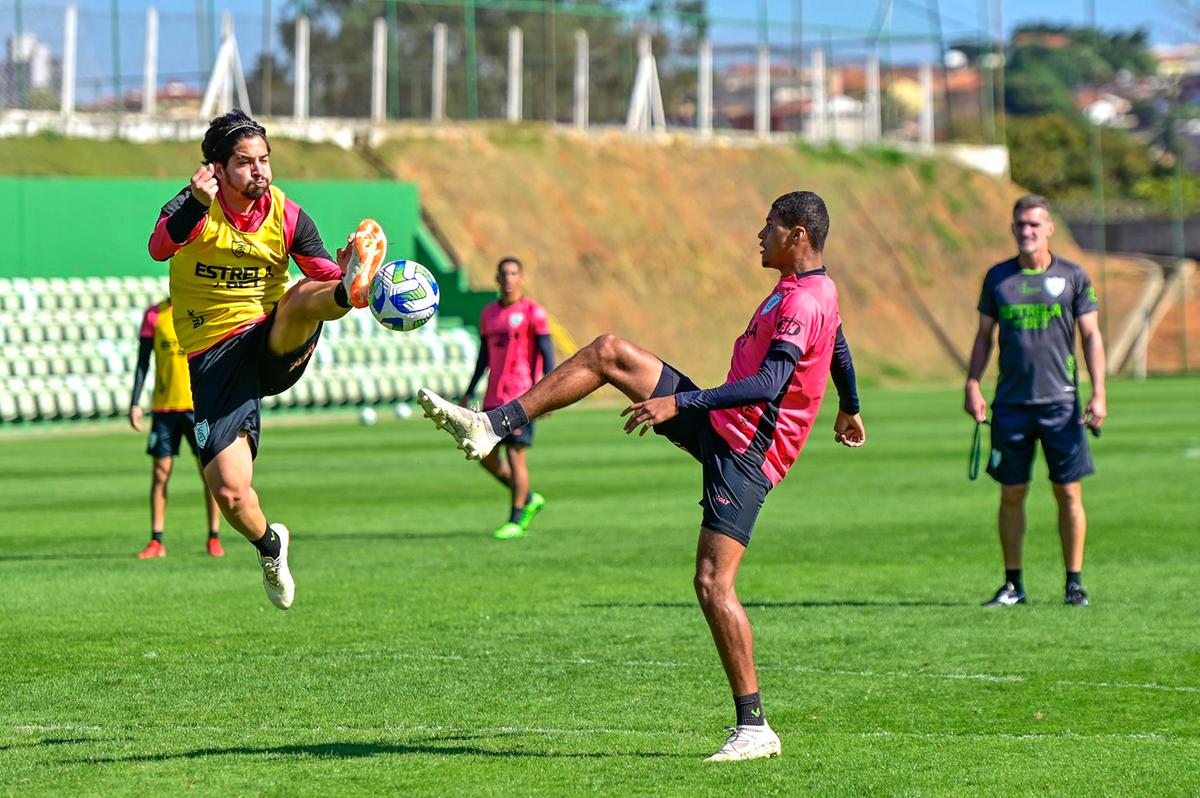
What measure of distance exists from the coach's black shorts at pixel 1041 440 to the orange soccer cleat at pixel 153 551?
6.82 metres

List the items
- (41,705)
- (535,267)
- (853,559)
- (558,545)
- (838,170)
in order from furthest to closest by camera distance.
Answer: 1. (838,170)
2. (535,267)
3. (558,545)
4. (853,559)
5. (41,705)

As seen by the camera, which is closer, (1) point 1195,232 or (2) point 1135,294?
(2) point 1135,294

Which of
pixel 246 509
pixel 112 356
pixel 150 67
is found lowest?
pixel 246 509

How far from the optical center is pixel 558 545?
1568 centimetres

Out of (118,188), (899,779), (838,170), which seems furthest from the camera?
(838,170)

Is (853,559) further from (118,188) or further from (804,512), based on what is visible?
(118,188)

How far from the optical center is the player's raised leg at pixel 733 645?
7.38 metres

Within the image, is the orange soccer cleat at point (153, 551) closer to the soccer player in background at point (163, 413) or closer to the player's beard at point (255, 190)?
the soccer player in background at point (163, 413)

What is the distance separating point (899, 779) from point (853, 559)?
7630 millimetres

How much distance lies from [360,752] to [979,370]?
231 inches

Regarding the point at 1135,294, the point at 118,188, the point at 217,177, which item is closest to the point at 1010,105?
the point at 1135,294

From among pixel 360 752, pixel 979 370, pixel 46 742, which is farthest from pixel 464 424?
pixel 979 370

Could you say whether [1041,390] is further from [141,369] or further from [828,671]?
[141,369]

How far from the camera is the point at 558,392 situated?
730 centimetres
